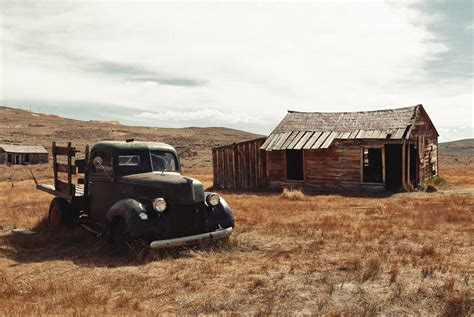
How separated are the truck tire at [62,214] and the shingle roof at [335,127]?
12.5 m

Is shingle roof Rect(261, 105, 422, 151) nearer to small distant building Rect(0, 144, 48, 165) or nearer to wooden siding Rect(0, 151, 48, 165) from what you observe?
small distant building Rect(0, 144, 48, 165)

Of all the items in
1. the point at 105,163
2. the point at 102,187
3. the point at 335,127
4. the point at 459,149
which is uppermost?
the point at 335,127

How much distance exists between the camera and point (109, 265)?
25.3 feet

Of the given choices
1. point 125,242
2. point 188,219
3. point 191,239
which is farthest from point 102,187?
point 191,239

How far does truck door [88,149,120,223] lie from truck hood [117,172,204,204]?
630 millimetres

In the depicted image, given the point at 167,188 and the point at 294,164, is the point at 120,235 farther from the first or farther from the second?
the point at 294,164

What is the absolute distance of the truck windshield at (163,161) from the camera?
31.5ft

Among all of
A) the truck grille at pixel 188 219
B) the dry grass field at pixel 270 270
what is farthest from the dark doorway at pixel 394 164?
the truck grille at pixel 188 219

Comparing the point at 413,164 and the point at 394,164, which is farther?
the point at 394,164

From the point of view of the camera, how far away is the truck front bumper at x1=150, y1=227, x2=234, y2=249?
764 cm

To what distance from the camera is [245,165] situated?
899 inches

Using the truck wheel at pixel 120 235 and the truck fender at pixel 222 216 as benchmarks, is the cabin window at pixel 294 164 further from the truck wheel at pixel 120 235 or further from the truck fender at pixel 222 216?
the truck wheel at pixel 120 235

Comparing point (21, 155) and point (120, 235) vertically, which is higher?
point (21, 155)

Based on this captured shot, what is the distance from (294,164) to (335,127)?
3646 millimetres
